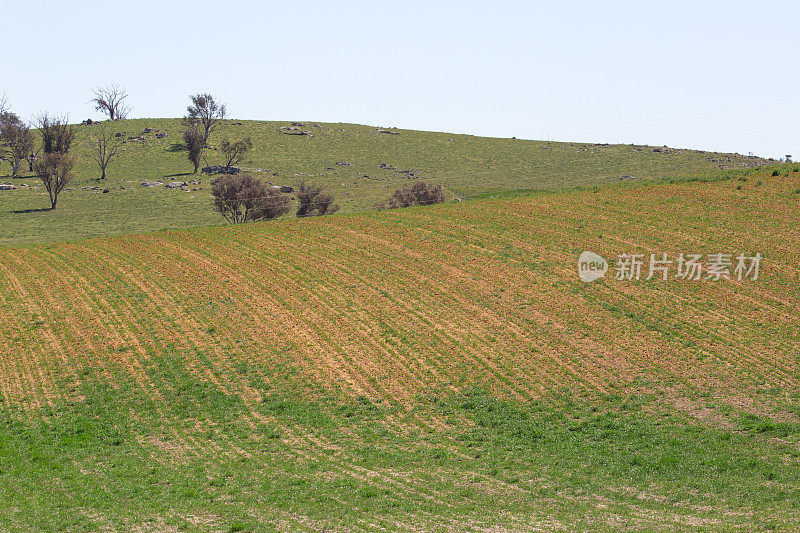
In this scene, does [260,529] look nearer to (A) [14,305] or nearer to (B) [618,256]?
(A) [14,305]

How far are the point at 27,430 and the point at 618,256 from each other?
92.9 ft

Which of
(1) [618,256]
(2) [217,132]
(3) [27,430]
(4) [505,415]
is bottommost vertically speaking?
(3) [27,430]

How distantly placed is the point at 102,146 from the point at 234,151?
2629 centimetres

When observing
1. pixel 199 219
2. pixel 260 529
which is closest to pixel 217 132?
pixel 199 219

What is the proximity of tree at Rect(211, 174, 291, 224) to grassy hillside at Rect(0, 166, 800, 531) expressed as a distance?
2460 cm

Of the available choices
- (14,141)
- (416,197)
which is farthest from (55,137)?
(416,197)

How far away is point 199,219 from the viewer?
74.6 metres

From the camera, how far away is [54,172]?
273 ft

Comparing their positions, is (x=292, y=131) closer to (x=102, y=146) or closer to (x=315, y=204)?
(x=102, y=146)

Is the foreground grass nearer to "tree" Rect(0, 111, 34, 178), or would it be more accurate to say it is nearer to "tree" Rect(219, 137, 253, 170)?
"tree" Rect(219, 137, 253, 170)

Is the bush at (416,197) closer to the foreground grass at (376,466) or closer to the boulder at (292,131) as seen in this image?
the foreground grass at (376,466)

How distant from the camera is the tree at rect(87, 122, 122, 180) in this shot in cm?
10650

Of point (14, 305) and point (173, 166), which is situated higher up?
point (173, 166)

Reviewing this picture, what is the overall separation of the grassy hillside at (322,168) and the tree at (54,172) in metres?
2.16
